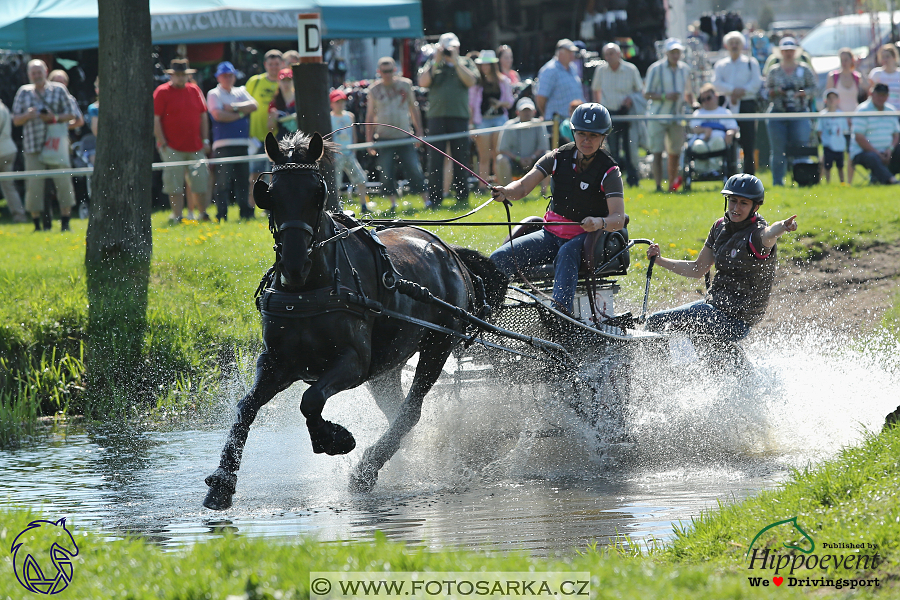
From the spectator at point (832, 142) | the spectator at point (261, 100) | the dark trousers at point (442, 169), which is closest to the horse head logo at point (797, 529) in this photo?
the dark trousers at point (442, 169)

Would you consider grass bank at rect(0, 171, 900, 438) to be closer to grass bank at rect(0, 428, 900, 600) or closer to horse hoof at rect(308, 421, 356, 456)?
horse hoof at rect(308, 421, 356, 456)

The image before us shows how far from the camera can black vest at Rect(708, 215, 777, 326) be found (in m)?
7.23

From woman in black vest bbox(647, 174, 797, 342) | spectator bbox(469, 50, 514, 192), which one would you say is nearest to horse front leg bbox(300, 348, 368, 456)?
woman in black vest bbox(647, 174, 797, 342)

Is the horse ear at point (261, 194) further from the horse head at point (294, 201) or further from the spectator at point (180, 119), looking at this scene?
the spectator at point (180, 119)

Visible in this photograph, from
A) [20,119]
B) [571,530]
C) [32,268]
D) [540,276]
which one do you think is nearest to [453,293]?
[540,276]

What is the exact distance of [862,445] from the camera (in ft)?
19.2

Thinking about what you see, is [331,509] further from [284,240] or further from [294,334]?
[284,240]

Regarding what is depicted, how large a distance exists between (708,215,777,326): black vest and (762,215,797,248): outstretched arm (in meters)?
0.08

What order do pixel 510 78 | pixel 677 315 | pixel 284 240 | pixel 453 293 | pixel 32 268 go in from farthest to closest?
1. pixel 510 78
2. pixel 32 268
3. pixel 677 315
4. pixel 453 293
5. pixel 284 240

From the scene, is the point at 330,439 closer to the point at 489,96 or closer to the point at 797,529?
the point at 797,529

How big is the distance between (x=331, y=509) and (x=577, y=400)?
2047 mm

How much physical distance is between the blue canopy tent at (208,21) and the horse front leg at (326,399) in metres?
11.2

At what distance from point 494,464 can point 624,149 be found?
8447 millimetres

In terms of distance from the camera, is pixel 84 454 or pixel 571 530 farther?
pixel 84 454
